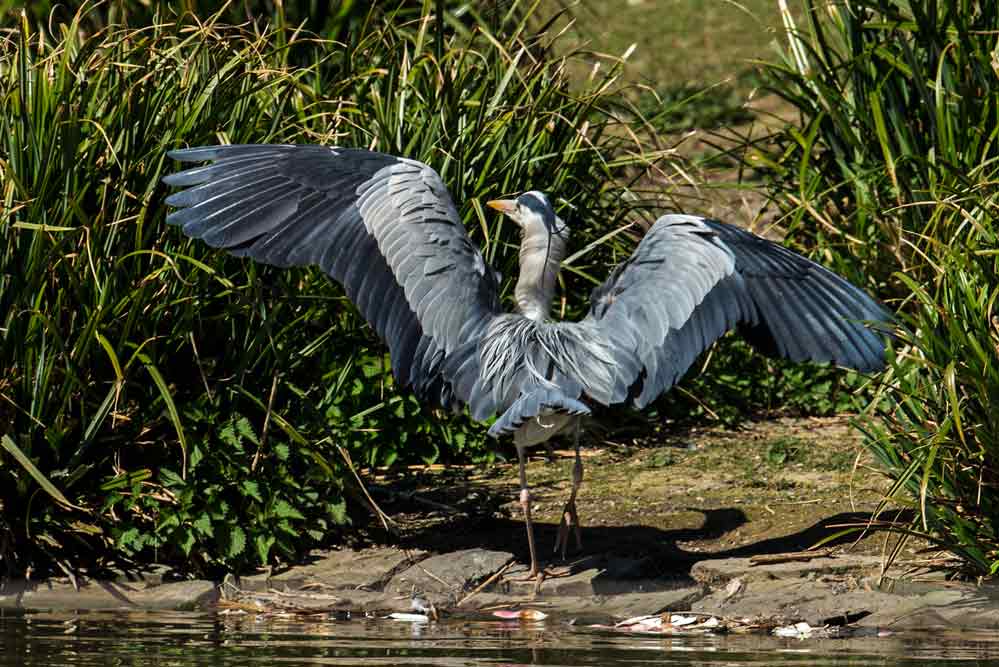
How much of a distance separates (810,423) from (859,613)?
262 centimetres

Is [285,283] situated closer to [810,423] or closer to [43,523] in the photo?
[43,523]

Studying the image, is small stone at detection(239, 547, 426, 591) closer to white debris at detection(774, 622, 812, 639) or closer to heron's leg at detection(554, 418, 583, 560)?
heron's leg at detection(554, 418, 583, 560)

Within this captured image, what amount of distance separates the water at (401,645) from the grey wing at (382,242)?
3.41ft

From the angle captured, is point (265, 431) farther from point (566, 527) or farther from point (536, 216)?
point (536, 216)

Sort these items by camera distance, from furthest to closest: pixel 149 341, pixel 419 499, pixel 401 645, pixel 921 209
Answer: pixel 921 209 → pixel 419 499 → pixel 149 341 → pixel 401 645

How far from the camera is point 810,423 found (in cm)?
744

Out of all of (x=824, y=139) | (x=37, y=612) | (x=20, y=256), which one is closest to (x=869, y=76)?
(x=824, y=139)

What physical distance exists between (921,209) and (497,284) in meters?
1.94

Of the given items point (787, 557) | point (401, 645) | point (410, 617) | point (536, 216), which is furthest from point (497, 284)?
point (401, 645)

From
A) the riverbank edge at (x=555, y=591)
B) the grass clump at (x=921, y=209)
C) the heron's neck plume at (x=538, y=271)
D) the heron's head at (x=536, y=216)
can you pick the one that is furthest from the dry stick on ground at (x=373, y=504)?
the grass clump at (x=921, y=209)

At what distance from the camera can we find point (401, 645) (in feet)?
15.0

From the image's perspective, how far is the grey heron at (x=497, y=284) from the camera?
17.9ft

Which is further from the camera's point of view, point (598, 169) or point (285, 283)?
point (598, 169)

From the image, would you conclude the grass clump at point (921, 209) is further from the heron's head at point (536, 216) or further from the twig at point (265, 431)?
the twig at point (265, 431)
